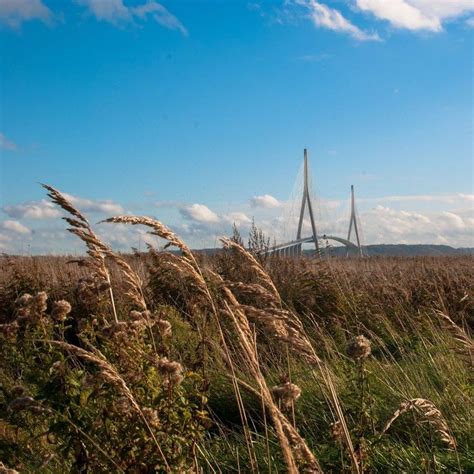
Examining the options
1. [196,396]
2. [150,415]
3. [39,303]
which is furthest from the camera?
[196,396]

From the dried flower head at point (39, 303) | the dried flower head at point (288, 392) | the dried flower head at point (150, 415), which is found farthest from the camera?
the dried flower head at point (39, 303)

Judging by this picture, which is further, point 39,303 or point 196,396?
point 196,396

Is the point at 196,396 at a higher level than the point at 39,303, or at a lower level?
lower

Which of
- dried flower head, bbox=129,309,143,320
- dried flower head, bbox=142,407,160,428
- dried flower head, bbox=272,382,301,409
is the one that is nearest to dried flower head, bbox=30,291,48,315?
dried flower head, bbox=129,309,143,320

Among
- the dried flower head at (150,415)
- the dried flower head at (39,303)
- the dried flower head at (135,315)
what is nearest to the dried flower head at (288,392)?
the dried flower head at (150,415)

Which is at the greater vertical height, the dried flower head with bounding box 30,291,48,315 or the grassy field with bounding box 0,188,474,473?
the dried flower head with bounding box 30,291,48,315

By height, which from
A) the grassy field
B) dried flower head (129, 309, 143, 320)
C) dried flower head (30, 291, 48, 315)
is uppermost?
dried flower head (30, 291, 48, 315)

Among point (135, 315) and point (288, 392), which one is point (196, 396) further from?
point (288, 392)

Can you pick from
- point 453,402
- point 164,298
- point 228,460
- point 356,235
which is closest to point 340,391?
point 453,402

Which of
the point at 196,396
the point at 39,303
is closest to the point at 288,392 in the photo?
the point at 196,396

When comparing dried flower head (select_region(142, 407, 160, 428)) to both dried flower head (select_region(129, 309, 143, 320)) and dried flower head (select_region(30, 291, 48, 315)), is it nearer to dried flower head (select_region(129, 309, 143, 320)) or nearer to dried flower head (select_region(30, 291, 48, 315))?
dried flower head (select_region(129, 309, 143, 320))

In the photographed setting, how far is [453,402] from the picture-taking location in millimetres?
4301

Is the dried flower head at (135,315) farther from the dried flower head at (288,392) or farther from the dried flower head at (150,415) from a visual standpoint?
the dried flower head at (288,392)

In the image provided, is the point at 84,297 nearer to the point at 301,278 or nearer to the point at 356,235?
Answer: the point at 301,278
